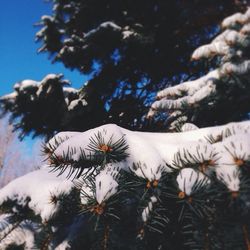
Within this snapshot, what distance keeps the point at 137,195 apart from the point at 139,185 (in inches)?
1.9

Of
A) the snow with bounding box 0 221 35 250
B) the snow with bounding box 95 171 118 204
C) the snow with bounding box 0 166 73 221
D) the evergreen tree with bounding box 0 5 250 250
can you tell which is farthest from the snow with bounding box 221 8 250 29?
the snow with bounding box 0 221 35 250

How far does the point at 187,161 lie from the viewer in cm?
101

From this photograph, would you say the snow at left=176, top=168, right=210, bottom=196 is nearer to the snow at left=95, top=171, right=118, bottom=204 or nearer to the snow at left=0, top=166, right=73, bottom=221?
the snow at left=95, top=171, right=118, bottom=204

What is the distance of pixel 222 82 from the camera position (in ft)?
8.12

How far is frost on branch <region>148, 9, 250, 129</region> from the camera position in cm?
242

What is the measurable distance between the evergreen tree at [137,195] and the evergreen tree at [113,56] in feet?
8.97

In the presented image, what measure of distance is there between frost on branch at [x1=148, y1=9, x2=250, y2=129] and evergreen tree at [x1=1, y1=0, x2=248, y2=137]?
142cm

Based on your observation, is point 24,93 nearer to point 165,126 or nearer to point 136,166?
point 165,126

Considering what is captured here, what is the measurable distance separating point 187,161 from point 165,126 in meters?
1.84

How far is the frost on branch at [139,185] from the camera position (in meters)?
0.91

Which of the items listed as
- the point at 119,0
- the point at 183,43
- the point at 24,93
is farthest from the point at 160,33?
the point at 24,93

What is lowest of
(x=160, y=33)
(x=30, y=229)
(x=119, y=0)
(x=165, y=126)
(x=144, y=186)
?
(x=30, y=229)

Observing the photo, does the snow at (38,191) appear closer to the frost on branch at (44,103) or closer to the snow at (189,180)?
the snow at (189,180)

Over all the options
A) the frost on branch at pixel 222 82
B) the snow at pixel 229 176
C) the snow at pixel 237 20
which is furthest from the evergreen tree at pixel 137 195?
the snow at pixel 237 20
